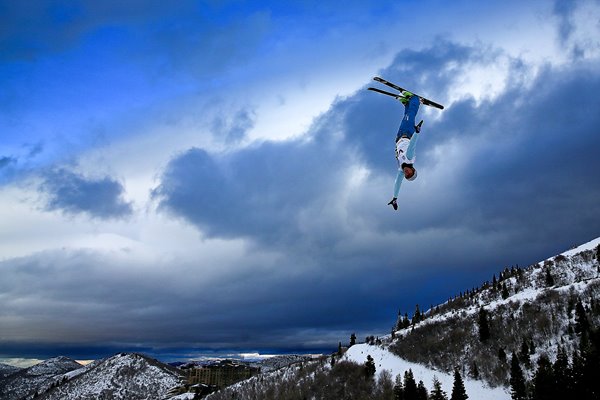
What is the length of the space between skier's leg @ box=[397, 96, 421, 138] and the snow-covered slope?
104 metres

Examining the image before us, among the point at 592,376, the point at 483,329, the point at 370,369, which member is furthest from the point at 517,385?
the point at 370,369

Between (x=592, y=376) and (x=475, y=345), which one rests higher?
(x=475, y=345)

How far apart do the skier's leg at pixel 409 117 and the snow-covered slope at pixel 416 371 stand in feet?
340

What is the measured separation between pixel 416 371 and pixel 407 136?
121 metres

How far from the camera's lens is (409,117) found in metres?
23.0

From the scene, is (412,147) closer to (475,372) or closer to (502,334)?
(475,372)

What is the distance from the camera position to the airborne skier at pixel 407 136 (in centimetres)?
2248

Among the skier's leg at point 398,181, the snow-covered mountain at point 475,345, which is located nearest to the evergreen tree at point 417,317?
the snow-covered mountain at point 475,345

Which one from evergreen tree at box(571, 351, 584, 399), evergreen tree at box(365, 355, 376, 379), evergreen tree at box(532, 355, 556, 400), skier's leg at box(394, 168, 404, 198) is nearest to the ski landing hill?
evergreen tree at box(365, 355, 376, 379)

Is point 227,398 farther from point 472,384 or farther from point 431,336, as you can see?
point 472,384

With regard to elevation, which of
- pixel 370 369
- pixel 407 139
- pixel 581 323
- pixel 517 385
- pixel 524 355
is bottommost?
pixel 370 369

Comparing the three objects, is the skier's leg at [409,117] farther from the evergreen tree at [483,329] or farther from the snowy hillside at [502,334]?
the evergreen tree at [483,329]

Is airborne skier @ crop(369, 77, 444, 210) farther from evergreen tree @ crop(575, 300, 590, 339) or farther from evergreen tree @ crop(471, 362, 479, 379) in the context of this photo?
evergreen tree @ crop(575, 300, 590, 339)

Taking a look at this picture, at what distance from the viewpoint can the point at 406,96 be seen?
23453mm
